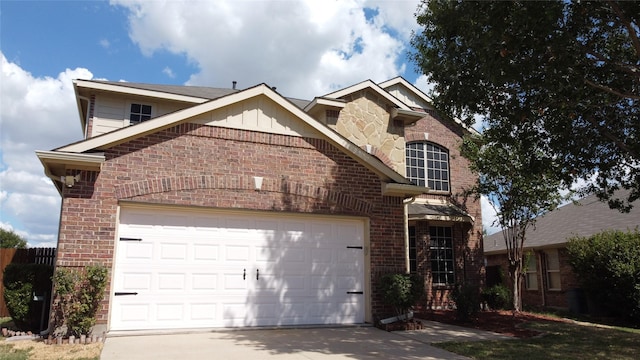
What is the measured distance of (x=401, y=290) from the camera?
10914 mm

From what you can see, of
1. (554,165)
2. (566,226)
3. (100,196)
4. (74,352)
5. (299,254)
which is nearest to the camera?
(74,352)

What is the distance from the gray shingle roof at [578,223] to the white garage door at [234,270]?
10602 mm

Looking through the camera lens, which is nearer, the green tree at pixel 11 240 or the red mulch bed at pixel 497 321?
the red mulch bed at pixel 497 321

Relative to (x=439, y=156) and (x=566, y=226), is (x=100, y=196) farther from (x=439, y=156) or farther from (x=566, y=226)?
(x=566, y=226)

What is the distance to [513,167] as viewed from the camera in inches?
620

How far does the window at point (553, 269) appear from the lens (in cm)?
2042

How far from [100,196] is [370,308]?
632cm

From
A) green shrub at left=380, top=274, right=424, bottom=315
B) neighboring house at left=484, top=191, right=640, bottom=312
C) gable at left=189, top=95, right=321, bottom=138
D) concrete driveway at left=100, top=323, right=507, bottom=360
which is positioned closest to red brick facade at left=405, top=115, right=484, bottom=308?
neighboring house at left=484, top=191, right=640, bottom=312

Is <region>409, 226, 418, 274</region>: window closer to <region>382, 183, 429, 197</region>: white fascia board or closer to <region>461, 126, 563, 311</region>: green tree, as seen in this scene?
<region>461, 126, 563, 311</region>: green tree

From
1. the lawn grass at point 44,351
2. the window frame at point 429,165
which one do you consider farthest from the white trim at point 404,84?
the lawn grass at point 44,351

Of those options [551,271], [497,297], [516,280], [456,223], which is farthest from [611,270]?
[551,271]

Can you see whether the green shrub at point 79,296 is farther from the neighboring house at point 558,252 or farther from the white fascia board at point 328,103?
the neighboring house at point 558,252

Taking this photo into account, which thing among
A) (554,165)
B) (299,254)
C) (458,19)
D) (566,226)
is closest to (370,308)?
(299,254)

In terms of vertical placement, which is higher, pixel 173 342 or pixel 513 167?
pixel 513 167
